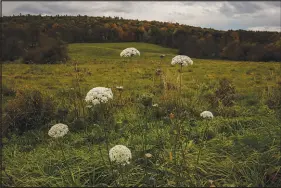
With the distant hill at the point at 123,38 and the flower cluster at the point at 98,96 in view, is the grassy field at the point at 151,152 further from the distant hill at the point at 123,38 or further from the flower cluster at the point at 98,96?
the distant hill at the point at 123,38

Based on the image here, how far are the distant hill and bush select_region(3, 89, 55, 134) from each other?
662 inches

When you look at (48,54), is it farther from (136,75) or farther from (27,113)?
(27,113)

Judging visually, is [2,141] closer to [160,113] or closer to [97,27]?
[160,113]

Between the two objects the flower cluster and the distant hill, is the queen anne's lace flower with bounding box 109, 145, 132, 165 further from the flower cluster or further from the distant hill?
the distant hill

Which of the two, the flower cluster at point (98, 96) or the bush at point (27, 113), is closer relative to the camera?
the flower cluster at point (98, 96)

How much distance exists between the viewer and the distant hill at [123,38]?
36.3 metres

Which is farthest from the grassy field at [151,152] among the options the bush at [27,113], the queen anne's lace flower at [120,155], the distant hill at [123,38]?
the distant hill at [123,38]

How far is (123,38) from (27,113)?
6063cm

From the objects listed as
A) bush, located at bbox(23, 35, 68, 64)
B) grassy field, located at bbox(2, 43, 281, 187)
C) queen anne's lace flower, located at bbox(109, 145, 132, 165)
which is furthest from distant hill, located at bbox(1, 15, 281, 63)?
queen anne's lace flower, located at bbox(109, 145, 132, 165)

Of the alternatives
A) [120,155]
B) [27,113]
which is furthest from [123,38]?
[120,155]

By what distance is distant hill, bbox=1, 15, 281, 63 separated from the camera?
119ft

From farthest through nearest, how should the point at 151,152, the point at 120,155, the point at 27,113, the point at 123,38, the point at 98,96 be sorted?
the point at 123,38 → the point at 27,113 → the point at 151,152 → the point at 98,96 → the point at 120,155

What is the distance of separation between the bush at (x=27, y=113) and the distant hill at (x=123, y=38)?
16813mm

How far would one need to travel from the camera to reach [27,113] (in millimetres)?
8672
